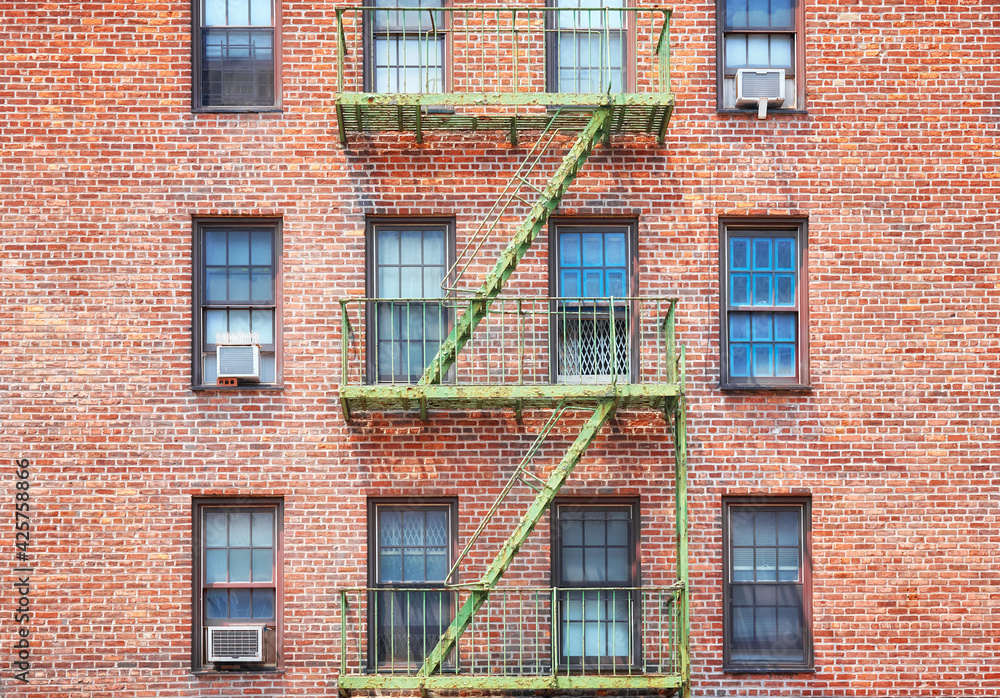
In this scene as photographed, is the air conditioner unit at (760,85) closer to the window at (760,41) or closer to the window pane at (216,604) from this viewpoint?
the window at (760,41)

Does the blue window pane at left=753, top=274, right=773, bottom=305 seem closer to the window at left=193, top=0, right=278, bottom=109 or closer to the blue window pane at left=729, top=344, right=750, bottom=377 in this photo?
the blue window pane at left=729, top=344, right=750, bottom=377

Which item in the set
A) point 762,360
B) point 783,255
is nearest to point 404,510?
point 762,360

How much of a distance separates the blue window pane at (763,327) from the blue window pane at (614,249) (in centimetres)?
163

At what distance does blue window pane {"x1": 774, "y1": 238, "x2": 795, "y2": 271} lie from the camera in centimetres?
1383

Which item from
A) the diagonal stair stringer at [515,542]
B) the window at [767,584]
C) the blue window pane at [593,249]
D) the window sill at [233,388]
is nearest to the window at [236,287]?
the window sill at [233,388]

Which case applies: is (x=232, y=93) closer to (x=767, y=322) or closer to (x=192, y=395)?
(x=192, y=395)

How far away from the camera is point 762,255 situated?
13.8 m

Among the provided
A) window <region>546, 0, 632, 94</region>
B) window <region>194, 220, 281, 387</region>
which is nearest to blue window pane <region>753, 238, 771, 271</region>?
window <region>546, 0, 632, 94</region>

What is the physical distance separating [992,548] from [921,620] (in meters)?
1.12

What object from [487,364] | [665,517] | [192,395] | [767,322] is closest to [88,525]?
[192,395]

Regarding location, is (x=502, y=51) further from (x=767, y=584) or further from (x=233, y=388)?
(x=767, y=584)

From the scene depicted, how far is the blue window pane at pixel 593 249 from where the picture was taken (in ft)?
45.3

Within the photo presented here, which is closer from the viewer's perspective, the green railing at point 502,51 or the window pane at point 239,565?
the window pane at point 239,565

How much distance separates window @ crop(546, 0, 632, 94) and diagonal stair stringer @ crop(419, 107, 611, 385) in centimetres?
99
